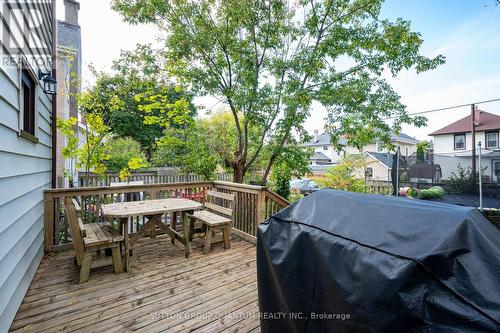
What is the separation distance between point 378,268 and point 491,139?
21.2 m

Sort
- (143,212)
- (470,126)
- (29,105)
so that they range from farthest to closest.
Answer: (470,126) → (143,212) → (29,105)

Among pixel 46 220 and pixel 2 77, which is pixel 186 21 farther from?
pixel 46 220

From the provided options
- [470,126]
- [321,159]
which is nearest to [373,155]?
[470,126]

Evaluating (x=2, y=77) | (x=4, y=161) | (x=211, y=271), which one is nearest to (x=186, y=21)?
(x=2, y=77)

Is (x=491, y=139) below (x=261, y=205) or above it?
above

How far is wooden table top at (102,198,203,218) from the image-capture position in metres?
2.78

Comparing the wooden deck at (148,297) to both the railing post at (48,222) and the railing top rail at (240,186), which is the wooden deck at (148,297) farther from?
the railing top rail at (240,186)

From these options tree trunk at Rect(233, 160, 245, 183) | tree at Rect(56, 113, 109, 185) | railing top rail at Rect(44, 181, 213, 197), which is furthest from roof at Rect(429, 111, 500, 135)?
tree at Rect(56, 113, 109, 185)

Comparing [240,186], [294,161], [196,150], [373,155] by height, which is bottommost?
[240,186]

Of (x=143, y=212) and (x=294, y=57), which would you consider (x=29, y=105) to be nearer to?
(x=143, y=212)

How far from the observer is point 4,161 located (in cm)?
175

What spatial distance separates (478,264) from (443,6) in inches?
300

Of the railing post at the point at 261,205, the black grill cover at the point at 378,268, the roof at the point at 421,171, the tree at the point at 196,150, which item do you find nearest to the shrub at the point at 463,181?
the roof at the point at 421,171

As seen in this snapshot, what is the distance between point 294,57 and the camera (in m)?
4.79
